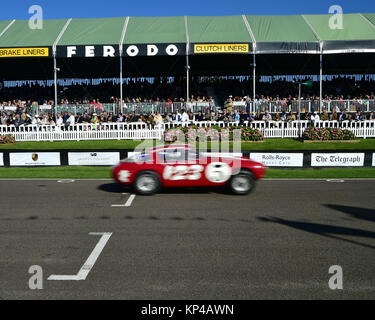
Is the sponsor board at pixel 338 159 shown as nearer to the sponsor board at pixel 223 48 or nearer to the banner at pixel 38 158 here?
the sponsor board at pixel 223 48

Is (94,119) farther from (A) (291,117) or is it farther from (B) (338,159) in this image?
(B) (338,159)

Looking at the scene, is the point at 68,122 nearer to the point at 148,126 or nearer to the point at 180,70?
the point at 148,126

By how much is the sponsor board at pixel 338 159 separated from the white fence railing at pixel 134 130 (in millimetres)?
7090

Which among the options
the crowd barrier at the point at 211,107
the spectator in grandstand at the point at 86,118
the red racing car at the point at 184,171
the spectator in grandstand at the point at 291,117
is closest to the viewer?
the red racing car at the point at 184,171

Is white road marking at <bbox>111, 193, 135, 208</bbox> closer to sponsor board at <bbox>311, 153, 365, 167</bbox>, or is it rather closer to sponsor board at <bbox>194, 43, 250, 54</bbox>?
sponsor board at <bbox>311, 153, 365, 167</bbox>

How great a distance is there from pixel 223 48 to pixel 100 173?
39.7ft

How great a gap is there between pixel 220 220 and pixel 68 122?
1829cm

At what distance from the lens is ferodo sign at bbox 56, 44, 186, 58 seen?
939 inches

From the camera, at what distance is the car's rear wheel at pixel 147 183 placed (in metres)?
11.1

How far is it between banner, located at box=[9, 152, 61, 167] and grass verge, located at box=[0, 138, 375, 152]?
393 centimetres

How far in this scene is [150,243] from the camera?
6.98 meters

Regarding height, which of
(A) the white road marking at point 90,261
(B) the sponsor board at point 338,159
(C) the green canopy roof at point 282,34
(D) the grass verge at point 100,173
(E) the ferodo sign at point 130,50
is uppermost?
(C) the green canopy roof at point 282,34

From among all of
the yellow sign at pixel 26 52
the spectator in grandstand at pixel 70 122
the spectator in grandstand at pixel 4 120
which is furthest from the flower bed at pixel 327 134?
the spectator in grandstand at pixel 4 120

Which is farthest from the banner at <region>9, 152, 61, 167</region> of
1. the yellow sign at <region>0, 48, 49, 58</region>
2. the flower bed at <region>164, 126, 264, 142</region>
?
the yellow sign at <region>0, 48, 49, 58</region>
